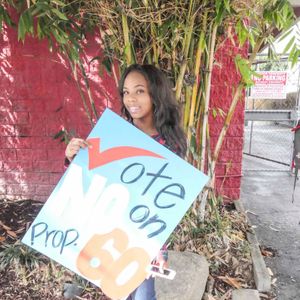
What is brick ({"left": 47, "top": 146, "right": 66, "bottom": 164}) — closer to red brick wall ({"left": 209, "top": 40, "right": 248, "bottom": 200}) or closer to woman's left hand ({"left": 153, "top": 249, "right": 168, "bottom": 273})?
red brick wall ({"left": 209, "top": 40, "right": 248, "bottom": 200})

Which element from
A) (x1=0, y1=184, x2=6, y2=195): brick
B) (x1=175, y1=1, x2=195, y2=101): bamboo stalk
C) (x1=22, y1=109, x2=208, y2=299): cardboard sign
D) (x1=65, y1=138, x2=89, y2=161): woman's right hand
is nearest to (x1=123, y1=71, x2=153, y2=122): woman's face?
(x1=22, y1=109, x2=208, y2=299): cardboard sign

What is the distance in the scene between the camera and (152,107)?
1.66m

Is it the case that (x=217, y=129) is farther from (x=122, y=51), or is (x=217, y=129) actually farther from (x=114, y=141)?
(x=114, y=141)

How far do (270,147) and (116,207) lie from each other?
702 centimetres

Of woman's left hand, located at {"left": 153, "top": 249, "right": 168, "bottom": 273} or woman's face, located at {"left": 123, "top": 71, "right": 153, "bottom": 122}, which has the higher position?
woman's face, located at {"left": 123, "top": 71, "right": 153, "bottom": 122}

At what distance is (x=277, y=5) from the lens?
166 centimetres

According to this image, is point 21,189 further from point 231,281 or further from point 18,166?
point 231,281

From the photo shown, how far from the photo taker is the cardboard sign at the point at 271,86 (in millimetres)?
4824

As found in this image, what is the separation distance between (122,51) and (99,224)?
123 centimetres

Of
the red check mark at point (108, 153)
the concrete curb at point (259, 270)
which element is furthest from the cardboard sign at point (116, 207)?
the concrete curb at point (259, 270)

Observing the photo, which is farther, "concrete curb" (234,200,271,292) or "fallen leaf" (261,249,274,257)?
"fallen leaf" (261,249,274,257)

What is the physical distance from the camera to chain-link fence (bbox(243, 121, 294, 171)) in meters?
5.72

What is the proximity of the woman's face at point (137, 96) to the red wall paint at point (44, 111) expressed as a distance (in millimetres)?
1646

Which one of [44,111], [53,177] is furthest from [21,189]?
[44,111]
